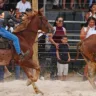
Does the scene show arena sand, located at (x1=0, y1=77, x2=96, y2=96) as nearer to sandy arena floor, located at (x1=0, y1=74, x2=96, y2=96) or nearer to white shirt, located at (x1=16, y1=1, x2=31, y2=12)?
sandy arena floor, located at (x1=0, y1=74, x2=96, y2=96)

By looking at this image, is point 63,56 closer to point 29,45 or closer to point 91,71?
point 91,71

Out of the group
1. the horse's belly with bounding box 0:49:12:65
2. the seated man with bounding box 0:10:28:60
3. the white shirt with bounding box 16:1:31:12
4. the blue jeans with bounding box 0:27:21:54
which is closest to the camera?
the seated man with bounding box 0:10:28:60

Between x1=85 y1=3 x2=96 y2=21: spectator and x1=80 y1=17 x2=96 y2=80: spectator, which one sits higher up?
x1=85 y1=3 x2=96 y2=21: spectator

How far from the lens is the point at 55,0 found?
1557cm

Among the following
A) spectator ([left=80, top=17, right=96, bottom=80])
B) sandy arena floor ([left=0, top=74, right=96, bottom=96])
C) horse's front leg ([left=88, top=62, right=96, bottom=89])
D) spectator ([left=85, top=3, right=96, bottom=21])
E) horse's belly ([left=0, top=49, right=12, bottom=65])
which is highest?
spectator ([left=85, top=3, right=96, bottom=21])

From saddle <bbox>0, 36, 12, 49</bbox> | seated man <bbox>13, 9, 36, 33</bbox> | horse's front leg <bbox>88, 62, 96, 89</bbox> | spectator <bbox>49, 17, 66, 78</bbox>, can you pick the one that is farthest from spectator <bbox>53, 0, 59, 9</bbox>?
saddle <bbox>0, 36, 12, 49</bbox>

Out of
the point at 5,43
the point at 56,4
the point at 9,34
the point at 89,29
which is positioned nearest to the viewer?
the point at 9,34

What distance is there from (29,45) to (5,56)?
641 mm

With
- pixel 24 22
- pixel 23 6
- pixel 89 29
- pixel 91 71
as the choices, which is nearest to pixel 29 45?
pixel 24 22

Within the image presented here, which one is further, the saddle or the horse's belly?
the horse's belly

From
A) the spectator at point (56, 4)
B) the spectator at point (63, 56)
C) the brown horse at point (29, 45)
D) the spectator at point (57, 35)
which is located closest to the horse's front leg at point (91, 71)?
the spectator at point (63, 56)

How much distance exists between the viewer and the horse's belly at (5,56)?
478 inches

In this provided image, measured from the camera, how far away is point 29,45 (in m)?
12.3

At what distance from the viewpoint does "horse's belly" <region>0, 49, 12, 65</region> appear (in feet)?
39.8
